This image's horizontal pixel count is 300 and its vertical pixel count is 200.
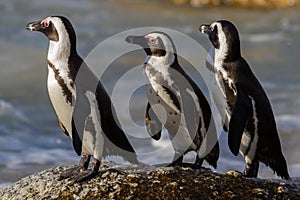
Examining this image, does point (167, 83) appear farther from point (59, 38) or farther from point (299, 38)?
point (299, 38)

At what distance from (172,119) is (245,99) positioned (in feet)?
2.00

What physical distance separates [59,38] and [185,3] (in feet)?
53.1

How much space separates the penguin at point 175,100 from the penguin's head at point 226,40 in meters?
0.33

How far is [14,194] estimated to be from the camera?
536 centimetres

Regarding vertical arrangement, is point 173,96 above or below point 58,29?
below

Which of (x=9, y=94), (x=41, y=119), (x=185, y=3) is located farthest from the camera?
(x=185, y=3)

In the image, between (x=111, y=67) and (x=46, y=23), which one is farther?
(x=111, y=67)

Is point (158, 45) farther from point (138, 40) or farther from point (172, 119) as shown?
point (172, 119)

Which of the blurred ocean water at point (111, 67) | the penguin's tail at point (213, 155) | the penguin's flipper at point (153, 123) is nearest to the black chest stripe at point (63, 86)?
the penguin's flipper at point (153, 123)

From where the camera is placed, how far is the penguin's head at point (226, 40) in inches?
209

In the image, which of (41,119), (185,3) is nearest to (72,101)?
(41,119)

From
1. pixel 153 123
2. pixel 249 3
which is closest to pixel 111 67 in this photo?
pixel 249 3

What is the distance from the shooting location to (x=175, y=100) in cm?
542

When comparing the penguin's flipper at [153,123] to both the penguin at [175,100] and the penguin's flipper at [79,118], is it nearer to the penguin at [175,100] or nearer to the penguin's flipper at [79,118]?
the penguin at [175,100]
